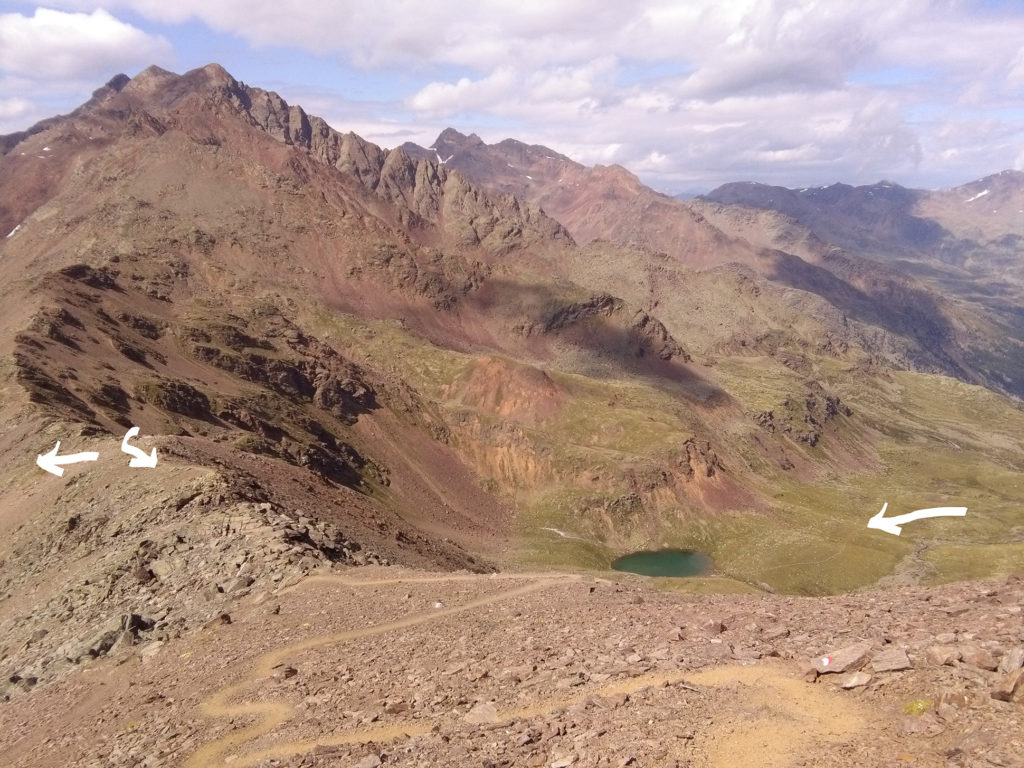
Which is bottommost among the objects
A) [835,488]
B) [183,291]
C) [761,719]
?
[835,488]

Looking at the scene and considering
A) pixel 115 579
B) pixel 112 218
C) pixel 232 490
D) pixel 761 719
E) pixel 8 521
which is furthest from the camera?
pixel 112 218

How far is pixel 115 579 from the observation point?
146ft

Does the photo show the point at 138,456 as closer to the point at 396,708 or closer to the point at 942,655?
the point at 396,708

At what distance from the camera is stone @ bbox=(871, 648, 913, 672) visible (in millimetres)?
20953

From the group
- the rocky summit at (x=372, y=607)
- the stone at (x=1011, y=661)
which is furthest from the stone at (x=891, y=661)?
the stone at (x=1011, y=661)

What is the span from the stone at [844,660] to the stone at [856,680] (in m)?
0.58

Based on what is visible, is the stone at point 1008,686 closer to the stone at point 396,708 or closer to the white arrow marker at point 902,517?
the white arrow marker at point 902,517

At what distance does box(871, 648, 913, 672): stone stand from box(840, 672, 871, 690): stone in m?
0.47

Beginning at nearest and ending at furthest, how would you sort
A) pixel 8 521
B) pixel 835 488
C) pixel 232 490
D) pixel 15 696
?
pixel 15 696 < pixel 232 490 < pixel 8 521 < pixel 835 488

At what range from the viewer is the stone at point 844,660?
22062 mm

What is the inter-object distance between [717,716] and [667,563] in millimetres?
104878

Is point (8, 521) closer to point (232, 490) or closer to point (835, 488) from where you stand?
point (232, 490)

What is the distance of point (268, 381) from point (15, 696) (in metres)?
94.4

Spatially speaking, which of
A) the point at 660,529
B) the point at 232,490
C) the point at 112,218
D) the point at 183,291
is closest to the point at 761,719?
the point at 232,490
